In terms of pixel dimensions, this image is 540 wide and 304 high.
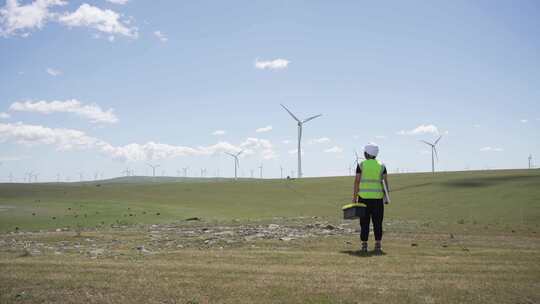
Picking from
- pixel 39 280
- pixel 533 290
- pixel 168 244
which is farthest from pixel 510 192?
pixel 39 280

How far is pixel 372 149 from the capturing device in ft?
46.0

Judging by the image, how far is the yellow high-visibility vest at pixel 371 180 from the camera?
13.7 metres

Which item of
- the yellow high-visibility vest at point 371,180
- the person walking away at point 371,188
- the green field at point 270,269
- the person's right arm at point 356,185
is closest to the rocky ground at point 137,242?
the green field at point 270,269

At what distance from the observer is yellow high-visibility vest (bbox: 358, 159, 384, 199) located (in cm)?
1367

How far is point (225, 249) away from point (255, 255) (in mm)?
2139

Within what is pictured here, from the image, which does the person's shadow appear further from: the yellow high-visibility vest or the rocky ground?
the rocky ground

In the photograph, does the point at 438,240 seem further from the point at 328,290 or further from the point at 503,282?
the point at 328,290

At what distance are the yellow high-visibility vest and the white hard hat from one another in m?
0.24

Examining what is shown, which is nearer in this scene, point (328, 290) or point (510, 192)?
point (328, 290)

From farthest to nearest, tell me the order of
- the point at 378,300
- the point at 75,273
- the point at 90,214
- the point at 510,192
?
the point at 510,192 → the point at 90,214 → the point at 75,273 → the point at 378,300

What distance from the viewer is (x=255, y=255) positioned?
1231 centimetres

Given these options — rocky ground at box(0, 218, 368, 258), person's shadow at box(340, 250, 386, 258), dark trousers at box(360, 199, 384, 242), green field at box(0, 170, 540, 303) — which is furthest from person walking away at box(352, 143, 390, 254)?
rocky ground at box(0, 218, 368, 258)

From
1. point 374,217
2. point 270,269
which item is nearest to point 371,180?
point 374,217

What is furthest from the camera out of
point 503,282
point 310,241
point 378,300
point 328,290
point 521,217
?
point 521,217
